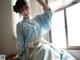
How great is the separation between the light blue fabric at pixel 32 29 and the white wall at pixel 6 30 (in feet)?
1.94

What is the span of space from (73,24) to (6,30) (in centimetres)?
95

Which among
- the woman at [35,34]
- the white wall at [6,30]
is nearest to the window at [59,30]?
the woman at [35,34]

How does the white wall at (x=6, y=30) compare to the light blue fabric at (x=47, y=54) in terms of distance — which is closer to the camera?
the light blue fabric at (x=47, y=54)

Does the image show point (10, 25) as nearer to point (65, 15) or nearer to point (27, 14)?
point (27, 14)

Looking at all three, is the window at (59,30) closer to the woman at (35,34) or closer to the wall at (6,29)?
the woman at (35,34)

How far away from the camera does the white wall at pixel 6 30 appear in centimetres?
243

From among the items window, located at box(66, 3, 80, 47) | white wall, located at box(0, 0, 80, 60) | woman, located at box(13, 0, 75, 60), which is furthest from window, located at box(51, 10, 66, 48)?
white wall, located at box(0, 0, 80, 60)

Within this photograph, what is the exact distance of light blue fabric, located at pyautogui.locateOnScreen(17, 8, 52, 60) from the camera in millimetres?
1770

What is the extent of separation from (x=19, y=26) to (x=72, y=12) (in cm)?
59

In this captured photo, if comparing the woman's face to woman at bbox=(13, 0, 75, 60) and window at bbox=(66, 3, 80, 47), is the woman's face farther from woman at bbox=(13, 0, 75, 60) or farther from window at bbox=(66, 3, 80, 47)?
window at bbox=(66, 3, 80, 47)

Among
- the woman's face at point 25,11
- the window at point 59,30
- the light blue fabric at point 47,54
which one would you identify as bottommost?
the light blue fabric at point 47,54

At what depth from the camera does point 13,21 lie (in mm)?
2414

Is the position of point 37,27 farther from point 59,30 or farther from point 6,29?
point 6,29

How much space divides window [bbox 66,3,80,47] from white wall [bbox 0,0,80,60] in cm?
80
